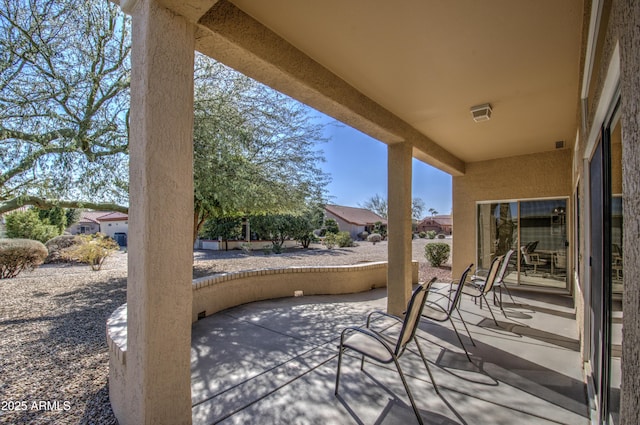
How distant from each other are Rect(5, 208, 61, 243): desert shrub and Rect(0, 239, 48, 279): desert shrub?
7420 mm

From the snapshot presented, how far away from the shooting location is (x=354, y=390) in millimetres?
2678

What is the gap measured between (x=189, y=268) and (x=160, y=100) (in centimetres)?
111

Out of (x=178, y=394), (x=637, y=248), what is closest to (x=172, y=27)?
(x=178, y=394)

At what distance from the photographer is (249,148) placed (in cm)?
727

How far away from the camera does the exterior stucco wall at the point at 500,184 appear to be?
645cm

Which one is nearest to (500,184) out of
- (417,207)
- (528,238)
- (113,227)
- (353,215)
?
(528,238)

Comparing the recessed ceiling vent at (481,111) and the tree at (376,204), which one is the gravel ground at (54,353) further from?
the tree at (376,204)

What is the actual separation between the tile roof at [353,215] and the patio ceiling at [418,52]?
2862 centimetres

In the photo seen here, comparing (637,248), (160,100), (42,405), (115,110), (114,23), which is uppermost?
(114,23)

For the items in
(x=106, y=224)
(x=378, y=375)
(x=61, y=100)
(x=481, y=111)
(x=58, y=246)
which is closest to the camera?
(x=378, y=375)

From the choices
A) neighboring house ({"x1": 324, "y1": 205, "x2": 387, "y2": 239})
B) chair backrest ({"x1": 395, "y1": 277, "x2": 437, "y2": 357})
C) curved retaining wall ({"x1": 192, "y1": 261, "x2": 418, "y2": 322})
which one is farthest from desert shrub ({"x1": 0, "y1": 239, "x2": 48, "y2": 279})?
neighboring house ({"x1": 324, "y1": 205, "x2": 387, "y2": 239})

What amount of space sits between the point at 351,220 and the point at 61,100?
95.6 ft

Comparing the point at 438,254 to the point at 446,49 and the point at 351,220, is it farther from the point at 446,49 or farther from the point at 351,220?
the point at 351,220

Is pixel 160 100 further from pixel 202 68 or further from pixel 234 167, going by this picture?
pixel 234 167
